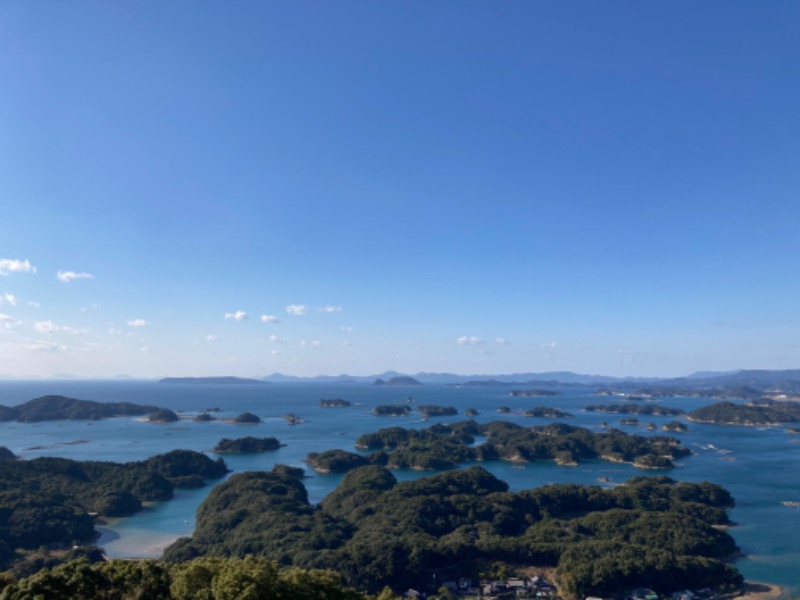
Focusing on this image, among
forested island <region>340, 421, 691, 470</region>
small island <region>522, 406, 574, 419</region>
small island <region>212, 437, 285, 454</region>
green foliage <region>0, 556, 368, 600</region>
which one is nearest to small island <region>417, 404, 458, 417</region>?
small island <region>522, 406, 574, 419</region>

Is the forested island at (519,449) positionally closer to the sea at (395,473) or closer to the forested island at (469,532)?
the sea at (395,473)

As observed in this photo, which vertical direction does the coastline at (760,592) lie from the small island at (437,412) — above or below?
above

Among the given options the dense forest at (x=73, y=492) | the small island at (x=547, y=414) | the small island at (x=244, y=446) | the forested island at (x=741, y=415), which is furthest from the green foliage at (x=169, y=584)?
the forested island at (x=741, y=415)

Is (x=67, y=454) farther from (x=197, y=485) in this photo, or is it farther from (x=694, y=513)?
(x=694, y=513)

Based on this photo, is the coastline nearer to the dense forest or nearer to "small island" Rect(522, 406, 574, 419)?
the dense forest

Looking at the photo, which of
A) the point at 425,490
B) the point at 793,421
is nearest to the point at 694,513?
the point at 425,490
